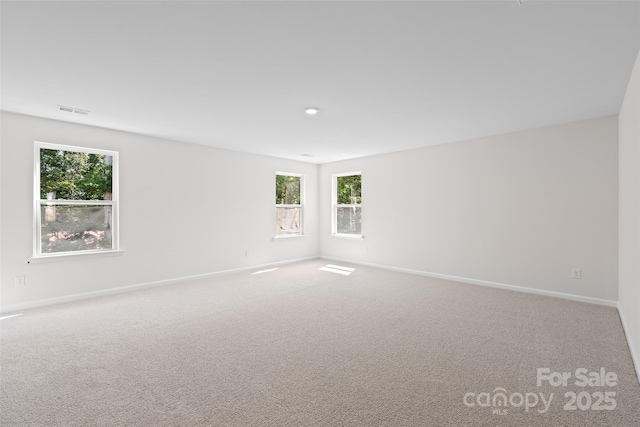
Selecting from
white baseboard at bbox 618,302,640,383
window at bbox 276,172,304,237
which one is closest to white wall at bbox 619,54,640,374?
white baseboard at bbox 618,302,640,383

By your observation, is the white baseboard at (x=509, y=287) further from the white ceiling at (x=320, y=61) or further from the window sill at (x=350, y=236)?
the white ceiling at (x=320, y=61)

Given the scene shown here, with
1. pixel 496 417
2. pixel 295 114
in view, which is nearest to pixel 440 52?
pixel 295 114

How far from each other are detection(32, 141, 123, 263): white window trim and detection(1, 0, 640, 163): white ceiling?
442 millimetres

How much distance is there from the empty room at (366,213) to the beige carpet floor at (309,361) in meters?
0.02

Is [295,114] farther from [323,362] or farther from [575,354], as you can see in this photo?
[575,354]

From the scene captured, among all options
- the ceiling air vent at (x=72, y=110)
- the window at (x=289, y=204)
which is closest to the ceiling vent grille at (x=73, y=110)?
the ceiling air vent at (x=72, y=110)

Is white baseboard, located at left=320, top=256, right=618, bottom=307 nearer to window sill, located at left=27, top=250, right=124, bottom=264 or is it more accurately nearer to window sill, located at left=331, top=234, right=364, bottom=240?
window sill, located at left=331, top=234, right=364, bottom=240

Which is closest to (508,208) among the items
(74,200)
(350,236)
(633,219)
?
(633,219)

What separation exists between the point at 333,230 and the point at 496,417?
5605 mm

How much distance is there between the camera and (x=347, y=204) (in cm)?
703

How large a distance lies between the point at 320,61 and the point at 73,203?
12.7ft

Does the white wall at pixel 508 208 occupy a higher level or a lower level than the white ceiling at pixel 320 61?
lower

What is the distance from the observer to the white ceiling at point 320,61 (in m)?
1.84

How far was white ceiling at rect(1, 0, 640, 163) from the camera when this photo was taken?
1.84 m
